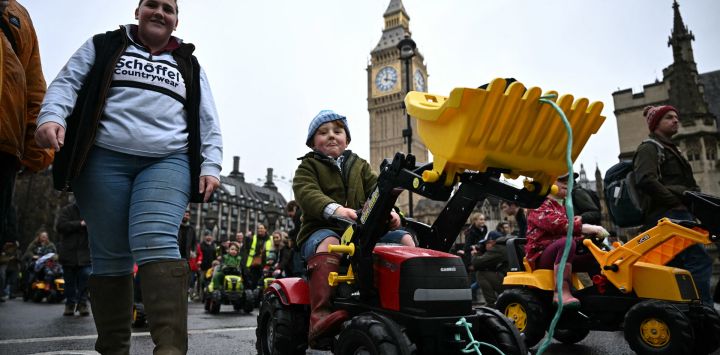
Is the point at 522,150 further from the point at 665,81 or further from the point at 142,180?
the point at 665,81

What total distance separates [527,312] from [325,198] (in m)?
2.32

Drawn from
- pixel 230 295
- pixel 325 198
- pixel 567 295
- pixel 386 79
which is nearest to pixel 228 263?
pixel 230 295

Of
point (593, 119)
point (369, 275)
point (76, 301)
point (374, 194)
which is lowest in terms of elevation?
point (76, 301)

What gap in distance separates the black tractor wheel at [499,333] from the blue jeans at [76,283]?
24.1ft

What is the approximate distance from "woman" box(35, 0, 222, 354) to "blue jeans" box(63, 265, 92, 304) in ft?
20.2

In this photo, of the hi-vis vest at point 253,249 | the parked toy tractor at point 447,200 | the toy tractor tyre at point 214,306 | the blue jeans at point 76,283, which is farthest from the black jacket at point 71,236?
the parked toy tractor at point 447,200

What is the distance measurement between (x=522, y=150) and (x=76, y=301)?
876cm

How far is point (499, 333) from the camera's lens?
2174 mm

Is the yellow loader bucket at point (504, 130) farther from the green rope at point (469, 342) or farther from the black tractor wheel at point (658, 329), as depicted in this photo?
the black tractor wheel at point (658, 329)

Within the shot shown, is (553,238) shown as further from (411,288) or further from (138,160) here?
(138,160)

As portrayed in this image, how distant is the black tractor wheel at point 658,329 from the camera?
3.25m

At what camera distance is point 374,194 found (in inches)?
87.5

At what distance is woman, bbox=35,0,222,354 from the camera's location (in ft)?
7.13

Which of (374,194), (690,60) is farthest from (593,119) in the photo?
(690,60)
